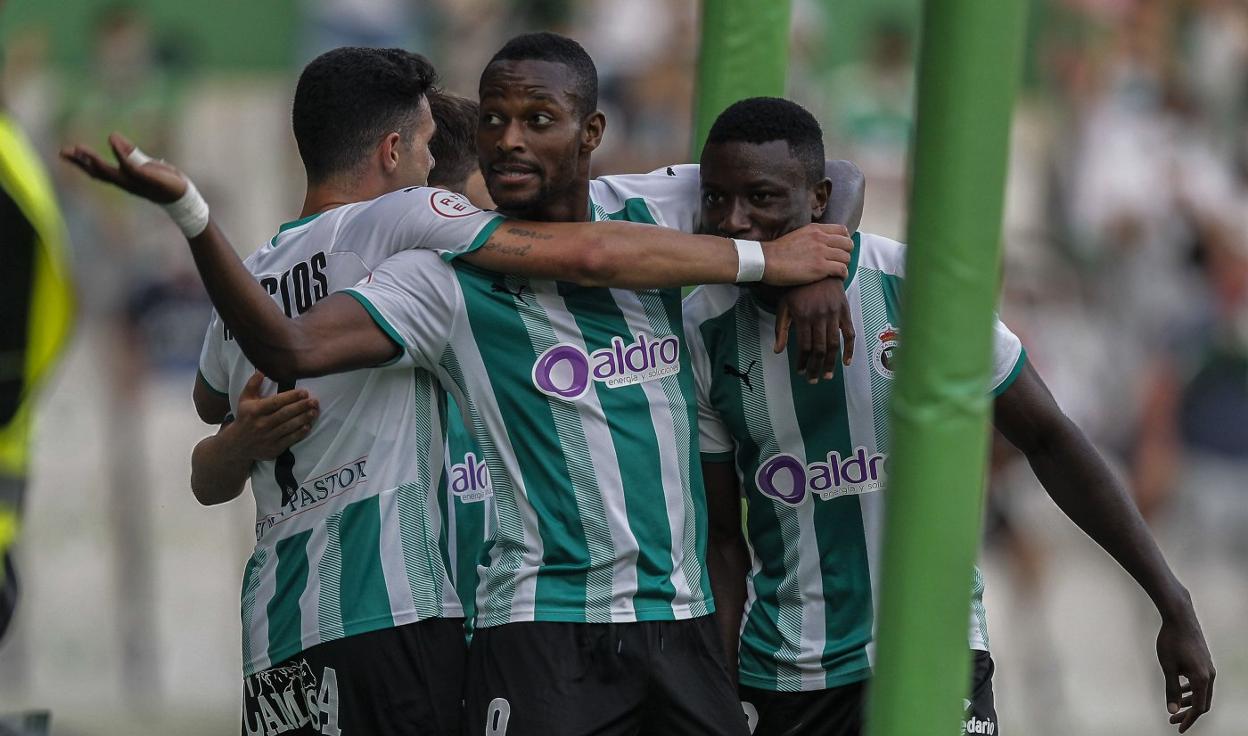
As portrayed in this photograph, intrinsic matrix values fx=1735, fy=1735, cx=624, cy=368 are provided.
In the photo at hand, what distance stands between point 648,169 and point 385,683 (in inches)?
285

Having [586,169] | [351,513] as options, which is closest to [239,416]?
[351,513]

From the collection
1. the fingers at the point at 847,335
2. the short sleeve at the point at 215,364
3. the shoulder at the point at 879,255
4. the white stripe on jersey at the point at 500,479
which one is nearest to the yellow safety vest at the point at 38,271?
the white stripe on jersey at the point at 500,479

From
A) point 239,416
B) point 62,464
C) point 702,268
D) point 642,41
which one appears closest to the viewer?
point 702,268

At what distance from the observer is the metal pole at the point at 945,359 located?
3135mm

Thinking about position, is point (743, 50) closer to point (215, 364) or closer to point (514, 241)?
point (514, 241)

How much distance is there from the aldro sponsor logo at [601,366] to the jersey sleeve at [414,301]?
9.3 inches

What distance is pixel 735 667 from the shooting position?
4305 mm

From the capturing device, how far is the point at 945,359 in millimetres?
3203

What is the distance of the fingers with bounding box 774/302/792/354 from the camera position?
3.90 meters

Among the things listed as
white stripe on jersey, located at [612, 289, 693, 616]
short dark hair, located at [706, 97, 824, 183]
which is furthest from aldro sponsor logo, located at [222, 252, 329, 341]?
short dark hair, located at [706, 97, 824, 183]

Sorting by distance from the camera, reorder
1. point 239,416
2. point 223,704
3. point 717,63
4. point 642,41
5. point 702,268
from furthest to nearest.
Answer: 1. point 642,41
2. point 223,704
3. point 717,63
4. point 239,416
5. point 702,268

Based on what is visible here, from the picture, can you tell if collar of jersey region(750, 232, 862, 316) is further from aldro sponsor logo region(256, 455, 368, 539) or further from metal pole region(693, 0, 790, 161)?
aldro sponsor logo region(256, 455, 368, 539)

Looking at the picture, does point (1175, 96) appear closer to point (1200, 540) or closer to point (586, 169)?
point (1200, 540)

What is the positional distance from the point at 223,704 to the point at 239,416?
667cm
